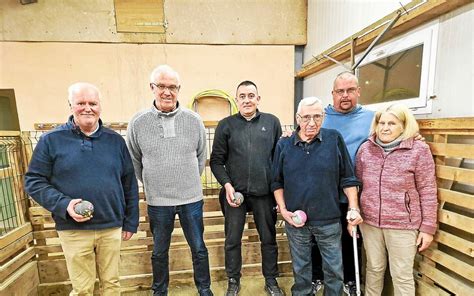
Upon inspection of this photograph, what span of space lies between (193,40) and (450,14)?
3.33m

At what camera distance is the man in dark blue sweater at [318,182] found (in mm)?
1628

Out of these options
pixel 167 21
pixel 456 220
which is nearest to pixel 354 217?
pixel 456 220

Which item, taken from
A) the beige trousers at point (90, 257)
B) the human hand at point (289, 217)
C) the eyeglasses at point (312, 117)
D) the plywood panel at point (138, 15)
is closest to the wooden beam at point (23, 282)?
Answer: the beige trousers at point (90, 257)

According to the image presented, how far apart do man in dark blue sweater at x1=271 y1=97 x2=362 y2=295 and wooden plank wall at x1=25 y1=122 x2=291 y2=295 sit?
814 mm

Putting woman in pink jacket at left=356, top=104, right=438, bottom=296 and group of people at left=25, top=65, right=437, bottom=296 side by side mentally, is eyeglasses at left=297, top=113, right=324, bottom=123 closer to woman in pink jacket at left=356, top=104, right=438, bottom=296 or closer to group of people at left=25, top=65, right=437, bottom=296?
group of people at left=25, top=65, right=437, bottom=296

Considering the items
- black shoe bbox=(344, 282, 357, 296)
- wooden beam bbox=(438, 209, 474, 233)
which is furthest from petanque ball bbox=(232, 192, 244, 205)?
wooden beam bbox=(438, 209, 474, 233)

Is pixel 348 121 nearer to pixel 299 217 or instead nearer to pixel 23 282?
pixel 299 217

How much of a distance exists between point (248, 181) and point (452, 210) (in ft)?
4.19

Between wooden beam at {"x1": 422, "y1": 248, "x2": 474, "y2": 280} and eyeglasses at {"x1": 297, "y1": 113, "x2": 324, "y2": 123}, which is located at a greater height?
eyeglasses at {"x1": 297, "y1": 113, "x2": 324, "y2": 123}

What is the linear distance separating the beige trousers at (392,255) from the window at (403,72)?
3.41 ft

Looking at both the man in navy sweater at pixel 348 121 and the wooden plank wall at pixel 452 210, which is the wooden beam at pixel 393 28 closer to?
the man in navy sweater at pixel 348 121

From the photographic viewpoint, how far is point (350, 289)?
199cm

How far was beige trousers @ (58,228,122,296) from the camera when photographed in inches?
60.9

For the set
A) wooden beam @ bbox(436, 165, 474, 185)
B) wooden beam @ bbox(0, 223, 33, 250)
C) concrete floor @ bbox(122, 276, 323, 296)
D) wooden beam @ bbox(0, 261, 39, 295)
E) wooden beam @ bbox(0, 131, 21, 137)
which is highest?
wooden beam @ bbox(0, 131, 21, 137)
